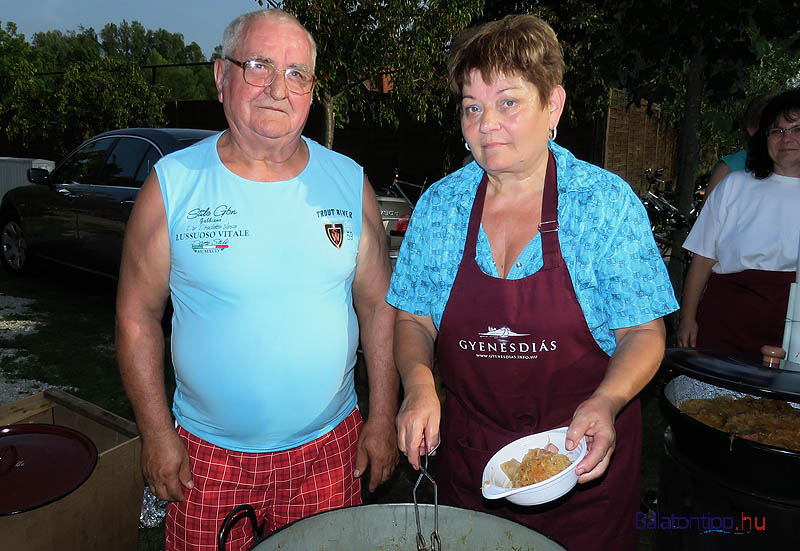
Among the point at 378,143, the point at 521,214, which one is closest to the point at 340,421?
the point at 521,214

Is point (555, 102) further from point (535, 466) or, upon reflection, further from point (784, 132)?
point (784, 132)

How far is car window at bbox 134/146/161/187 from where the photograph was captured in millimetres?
5879

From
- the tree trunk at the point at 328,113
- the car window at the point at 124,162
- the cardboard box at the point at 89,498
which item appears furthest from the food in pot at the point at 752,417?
the tree trunk at the point at 328,113

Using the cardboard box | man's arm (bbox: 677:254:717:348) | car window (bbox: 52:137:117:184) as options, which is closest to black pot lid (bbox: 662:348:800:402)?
man's arm (bbox: 677:254:717:348)

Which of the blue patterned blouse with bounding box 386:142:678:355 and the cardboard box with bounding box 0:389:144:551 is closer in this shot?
the blue patterned blouse with bounding box 386:142:678:355

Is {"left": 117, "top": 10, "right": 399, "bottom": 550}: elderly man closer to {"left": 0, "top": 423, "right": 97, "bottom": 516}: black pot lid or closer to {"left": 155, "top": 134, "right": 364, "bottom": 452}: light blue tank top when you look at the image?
{"left": 155, "top": 134, "right": 364, "bottom": 452}: light blue tank top

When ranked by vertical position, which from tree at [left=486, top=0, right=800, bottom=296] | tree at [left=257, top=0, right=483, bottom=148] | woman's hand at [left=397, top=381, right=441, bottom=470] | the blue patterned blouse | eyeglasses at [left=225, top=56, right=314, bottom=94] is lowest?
woman's hand at [left=397, top=381, right=441, bottom=470]

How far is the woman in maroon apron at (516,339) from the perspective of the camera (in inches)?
67.0

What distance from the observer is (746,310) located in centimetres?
316

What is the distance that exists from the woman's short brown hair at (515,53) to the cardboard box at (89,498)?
1.92 m

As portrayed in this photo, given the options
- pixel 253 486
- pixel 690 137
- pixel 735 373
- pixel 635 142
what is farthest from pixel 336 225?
pixel 635 142

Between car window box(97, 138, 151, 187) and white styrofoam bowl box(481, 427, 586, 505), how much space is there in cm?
531

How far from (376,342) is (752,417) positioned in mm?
1388

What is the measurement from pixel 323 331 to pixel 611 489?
3.18ft
